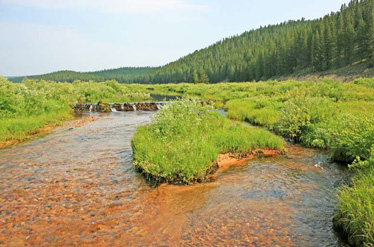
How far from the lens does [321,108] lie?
15164mm

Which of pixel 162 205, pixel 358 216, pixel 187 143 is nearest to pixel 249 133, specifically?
pixel 187 143

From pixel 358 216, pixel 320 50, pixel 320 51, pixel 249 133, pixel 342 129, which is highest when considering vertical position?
pixel 320 50

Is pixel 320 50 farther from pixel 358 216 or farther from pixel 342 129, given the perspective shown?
pixel 358 216

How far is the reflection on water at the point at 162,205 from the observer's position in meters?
6.18

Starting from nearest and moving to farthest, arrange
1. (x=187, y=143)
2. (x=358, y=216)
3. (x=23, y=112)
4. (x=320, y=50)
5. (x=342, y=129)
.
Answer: (x=358, y=216), (x=187, y=143), (x=342, y=129), (x=23, y=112), (x=320, y=50)

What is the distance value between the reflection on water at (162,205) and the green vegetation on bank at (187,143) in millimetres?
573

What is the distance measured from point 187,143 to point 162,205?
2946 millimetres

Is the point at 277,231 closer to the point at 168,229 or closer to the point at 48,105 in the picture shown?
the point at 168,229

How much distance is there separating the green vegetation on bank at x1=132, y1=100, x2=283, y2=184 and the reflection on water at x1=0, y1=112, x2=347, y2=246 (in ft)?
1.88

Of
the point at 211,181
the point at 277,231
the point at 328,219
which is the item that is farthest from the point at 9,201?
the point at 328,219

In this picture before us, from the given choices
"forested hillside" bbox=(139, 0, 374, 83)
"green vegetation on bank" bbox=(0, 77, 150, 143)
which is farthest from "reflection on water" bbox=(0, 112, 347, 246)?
"forested hillside" bbox=(139, 0, 374, 83)

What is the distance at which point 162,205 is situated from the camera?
7793 mm

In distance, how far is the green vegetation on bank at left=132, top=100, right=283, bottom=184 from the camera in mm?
9164

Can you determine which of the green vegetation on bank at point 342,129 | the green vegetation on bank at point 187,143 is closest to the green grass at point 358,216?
the green vegetation on bank at point 342,129
